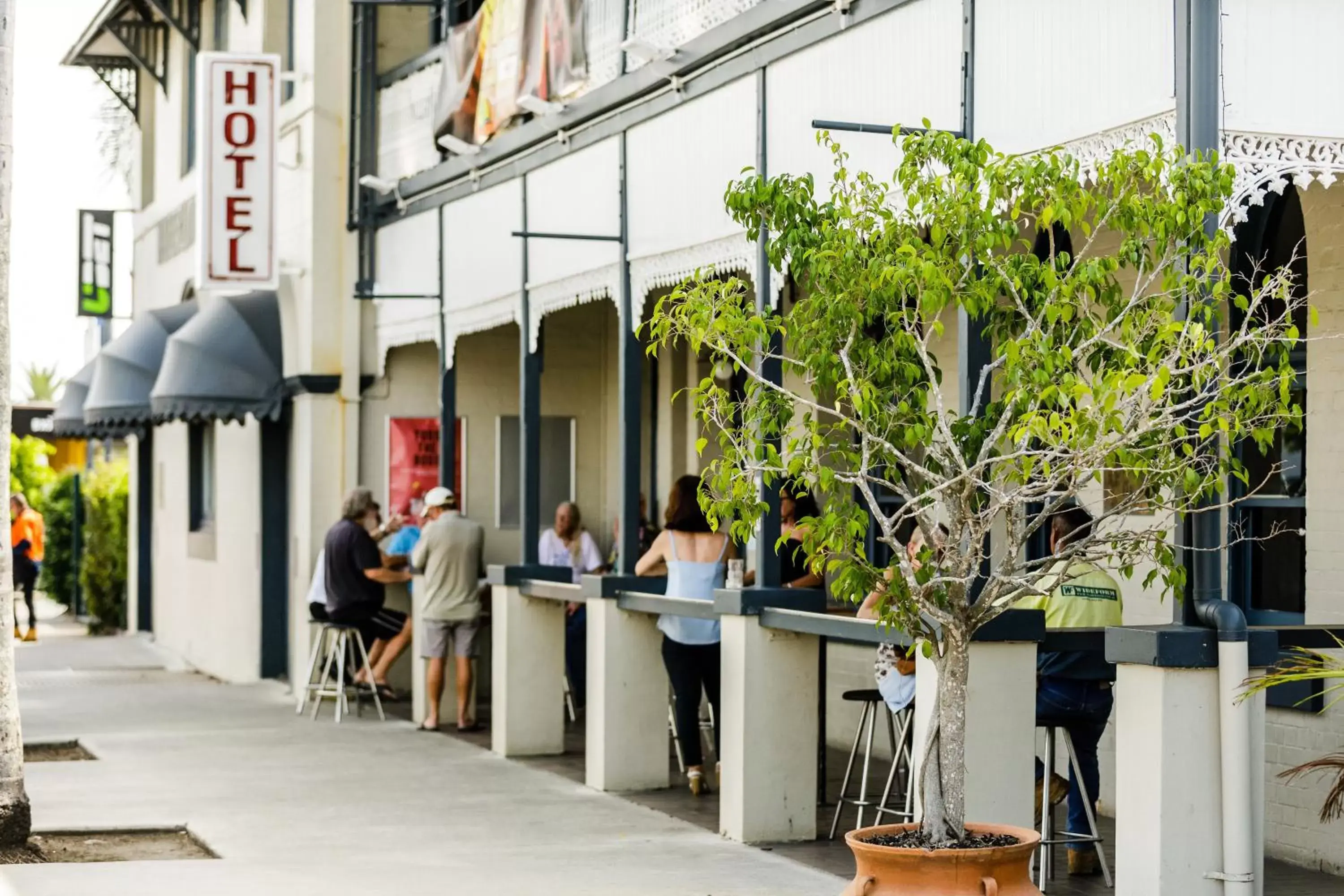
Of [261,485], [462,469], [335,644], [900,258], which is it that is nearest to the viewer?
[900,258]

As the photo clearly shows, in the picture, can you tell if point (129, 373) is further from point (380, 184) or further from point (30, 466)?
point (30, 466)

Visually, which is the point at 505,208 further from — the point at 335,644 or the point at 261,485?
the point at 261,485

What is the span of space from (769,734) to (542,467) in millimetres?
7695

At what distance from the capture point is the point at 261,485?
18516 millimetres

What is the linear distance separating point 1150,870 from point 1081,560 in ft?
4.11

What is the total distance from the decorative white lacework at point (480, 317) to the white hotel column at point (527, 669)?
70.1 inches

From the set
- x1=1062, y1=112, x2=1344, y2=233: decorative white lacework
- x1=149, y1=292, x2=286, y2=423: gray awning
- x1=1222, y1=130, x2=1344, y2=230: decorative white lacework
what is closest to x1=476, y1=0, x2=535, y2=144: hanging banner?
x1=149, y1=292, x2=286, y2=423: gray awning

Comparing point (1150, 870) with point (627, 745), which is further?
point (627, 745)

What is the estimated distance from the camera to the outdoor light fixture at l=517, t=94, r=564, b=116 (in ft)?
40.9

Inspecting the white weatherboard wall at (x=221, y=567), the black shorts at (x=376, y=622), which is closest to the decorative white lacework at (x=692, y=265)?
the black shorts at (x=376, y=622)

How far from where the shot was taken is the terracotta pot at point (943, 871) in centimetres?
605

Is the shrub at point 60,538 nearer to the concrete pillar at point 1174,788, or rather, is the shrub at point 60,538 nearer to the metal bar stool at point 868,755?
the metal bar stool at point 868,755

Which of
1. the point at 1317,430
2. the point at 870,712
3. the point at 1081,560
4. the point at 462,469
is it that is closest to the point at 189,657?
the point at 462,469

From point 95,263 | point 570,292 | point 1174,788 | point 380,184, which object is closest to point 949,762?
point 1174,788
